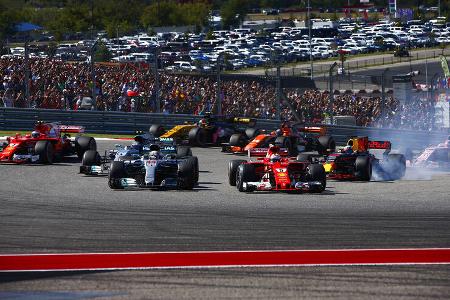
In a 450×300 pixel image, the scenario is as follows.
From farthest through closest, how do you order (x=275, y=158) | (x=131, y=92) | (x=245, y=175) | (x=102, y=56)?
1. (x=102, y=56)
2. (x=131, y=92)
3. (x=275, y=158)
4. (x=245, y=175)

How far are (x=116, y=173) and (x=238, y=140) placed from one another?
8.93 meters

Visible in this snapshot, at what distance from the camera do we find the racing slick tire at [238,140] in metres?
29.1

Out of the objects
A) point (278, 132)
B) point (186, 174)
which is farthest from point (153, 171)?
point (278, 132)

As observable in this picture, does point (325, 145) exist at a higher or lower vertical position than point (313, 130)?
lower

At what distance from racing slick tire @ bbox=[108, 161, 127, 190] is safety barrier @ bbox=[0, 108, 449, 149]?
12.6 meters

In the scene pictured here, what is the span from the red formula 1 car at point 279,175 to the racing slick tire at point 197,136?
909cm

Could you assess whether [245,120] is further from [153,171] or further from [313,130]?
[153,171]

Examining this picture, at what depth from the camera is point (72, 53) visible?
3272 centimetres

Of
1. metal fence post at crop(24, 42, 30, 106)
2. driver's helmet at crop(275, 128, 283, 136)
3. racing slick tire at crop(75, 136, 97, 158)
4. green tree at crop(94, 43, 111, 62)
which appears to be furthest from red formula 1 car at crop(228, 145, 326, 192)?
green tree at crop(94, 43, 111, 62)

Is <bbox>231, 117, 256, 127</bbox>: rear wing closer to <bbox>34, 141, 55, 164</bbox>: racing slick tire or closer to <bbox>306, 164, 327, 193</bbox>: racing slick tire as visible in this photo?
<bbox>34, 141, 55, 164</bbox>: racing slick tire

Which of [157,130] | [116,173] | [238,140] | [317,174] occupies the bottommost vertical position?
[317,174]

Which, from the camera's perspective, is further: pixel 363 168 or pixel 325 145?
pixel 325 145

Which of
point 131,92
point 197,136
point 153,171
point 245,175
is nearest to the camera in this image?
point 153,171

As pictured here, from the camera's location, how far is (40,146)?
2500 centimetres
